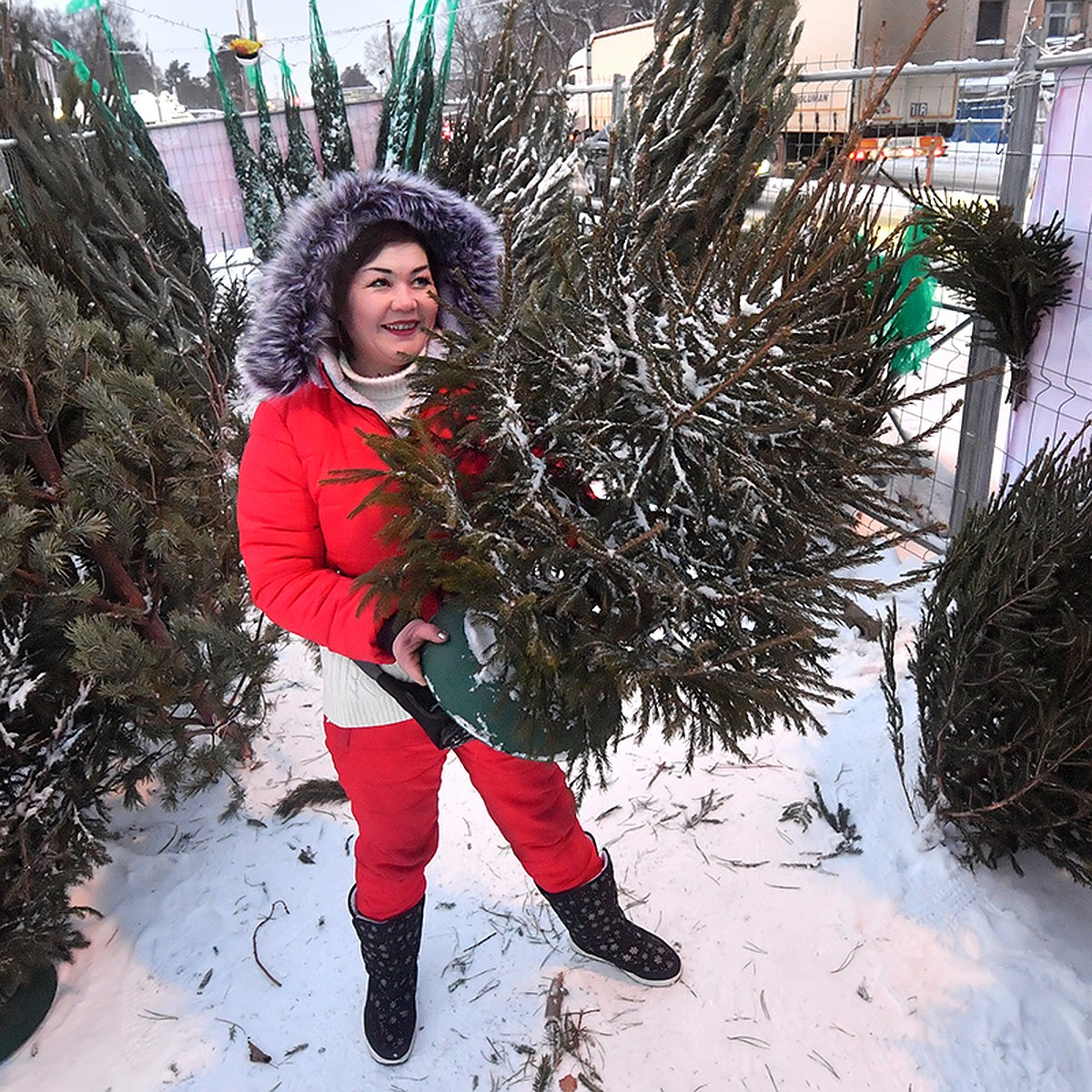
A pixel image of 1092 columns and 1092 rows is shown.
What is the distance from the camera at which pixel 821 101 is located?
5.75 meters

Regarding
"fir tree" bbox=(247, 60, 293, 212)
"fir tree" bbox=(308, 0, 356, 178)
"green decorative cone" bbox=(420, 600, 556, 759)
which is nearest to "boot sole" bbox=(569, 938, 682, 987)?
"green decorative cone" bbox=(420, 600, 556, 759)

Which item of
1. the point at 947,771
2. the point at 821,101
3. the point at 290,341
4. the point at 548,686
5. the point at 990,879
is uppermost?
the point at 821,101

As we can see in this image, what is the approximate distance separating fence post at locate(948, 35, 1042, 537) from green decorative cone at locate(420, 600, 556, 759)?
2.36 metres

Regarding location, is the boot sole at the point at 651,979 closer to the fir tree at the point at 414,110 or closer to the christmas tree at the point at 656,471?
the christmas tree at the point at 656,471

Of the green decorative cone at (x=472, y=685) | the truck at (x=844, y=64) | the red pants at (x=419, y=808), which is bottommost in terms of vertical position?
the red pants at (x=419, y=808)

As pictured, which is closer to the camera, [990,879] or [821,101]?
[990,879]

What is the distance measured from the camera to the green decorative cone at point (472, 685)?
1499mm

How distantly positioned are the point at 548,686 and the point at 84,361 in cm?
179

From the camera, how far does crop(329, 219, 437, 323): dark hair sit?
5.80ft

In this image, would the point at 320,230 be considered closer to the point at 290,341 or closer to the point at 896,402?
the point at 290,341

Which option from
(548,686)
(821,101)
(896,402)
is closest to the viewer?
(896,402)

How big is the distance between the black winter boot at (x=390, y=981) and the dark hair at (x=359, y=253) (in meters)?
1.55

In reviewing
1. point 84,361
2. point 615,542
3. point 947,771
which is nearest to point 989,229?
point 947,771

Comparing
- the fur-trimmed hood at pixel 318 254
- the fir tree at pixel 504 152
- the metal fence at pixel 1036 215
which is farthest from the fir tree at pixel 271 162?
the fur-trimmed hood at pixel 318 254
